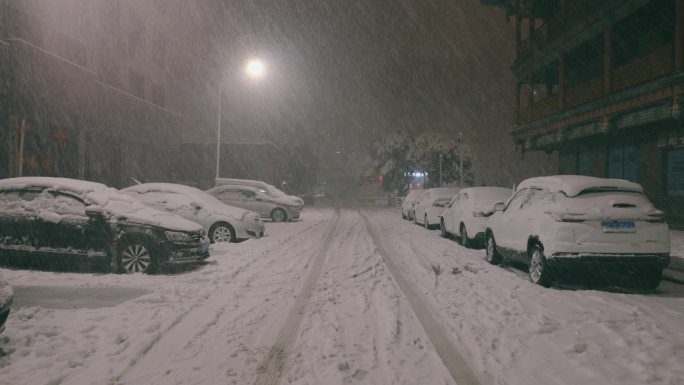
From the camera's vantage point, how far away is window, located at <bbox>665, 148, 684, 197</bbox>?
18625mm

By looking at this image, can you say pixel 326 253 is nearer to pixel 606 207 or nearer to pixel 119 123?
pixel 606 207

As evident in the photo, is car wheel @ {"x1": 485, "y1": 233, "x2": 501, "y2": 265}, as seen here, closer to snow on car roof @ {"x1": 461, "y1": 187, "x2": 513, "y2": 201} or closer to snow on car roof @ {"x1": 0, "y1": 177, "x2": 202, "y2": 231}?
snow on car roof @ {"x1": 461, "y1": 187, "x2": 513, "y2": 201}

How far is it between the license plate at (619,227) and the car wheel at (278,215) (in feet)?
55.9

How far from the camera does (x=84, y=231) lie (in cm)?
899

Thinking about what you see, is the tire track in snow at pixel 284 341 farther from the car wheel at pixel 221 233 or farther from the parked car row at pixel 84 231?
the car wheel at pixel 221 233

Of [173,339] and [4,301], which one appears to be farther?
→ [173,339]

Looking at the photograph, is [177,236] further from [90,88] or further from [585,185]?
[90,88]

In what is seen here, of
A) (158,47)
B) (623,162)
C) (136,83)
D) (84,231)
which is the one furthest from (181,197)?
(158,47)

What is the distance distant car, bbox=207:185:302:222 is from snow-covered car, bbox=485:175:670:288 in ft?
49.5

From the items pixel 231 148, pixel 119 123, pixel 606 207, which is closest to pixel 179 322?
pixel 606 207

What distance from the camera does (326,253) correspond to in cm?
1256

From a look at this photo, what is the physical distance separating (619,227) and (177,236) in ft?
24.2

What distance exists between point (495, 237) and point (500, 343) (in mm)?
5904

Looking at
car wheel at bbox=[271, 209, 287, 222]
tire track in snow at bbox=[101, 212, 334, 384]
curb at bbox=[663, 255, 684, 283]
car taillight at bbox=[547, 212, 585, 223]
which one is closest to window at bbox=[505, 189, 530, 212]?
car taillight at bbox=[547, 212, 585, 223]
